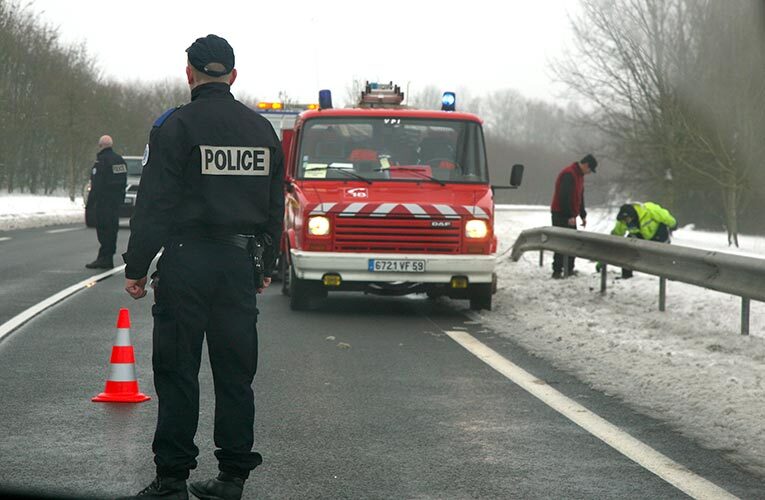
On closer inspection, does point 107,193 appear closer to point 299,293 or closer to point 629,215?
point 299,293

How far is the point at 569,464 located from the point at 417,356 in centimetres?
405

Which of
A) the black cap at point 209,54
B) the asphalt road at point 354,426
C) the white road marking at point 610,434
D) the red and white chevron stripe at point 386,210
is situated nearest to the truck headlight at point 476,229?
the red and white chevron stripe at point 386,210

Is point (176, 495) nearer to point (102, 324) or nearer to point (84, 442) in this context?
point (84, 442)

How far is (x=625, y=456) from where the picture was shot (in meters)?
6.00

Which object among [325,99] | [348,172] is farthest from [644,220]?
[348,172]

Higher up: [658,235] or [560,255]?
[658,235]

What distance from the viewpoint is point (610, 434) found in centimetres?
657

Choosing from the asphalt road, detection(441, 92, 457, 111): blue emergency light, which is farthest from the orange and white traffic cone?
detection(441, 92, 457, 111): blue emergency light

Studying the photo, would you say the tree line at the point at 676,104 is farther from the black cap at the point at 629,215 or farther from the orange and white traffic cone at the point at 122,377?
the orange and white traffic cone at the point at 122,377

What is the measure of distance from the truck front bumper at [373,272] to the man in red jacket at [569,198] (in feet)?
15.2

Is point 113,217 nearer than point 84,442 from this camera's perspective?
No

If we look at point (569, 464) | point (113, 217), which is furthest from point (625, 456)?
point (113, 217)

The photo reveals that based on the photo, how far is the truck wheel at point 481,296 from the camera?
13117 millimetres

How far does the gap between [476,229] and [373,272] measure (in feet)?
3.78
